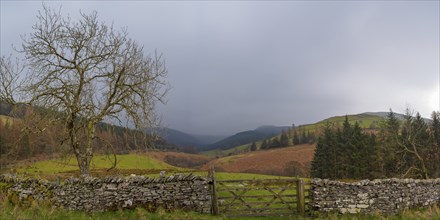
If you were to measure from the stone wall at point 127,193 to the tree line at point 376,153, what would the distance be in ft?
127

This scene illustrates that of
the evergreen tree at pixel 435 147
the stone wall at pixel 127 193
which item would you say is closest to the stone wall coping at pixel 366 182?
the stone wall at pixel 127 193

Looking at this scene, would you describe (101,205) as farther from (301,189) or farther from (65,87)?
(301,189)

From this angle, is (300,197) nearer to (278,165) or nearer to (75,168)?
(75,168)

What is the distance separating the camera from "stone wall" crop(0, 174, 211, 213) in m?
14.8

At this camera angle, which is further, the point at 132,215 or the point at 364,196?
the point at 364,196

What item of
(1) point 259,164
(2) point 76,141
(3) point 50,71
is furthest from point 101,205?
(1) point 259,164

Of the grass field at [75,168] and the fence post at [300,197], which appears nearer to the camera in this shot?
the fence post at [300,197]

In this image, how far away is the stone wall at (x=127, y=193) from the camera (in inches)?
583

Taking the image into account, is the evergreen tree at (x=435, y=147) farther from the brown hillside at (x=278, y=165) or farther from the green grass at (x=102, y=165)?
the green grass at (x=102, y=165)

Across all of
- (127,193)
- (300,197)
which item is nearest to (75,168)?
(127,193)

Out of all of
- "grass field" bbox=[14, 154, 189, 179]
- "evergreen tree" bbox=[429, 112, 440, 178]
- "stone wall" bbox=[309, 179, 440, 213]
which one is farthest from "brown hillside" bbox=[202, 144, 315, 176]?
"stone wall" bbox=[309, 179, 440, 213]

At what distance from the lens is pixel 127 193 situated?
14.8m

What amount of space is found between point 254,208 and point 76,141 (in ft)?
37.0

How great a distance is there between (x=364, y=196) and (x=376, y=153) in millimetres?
42109
